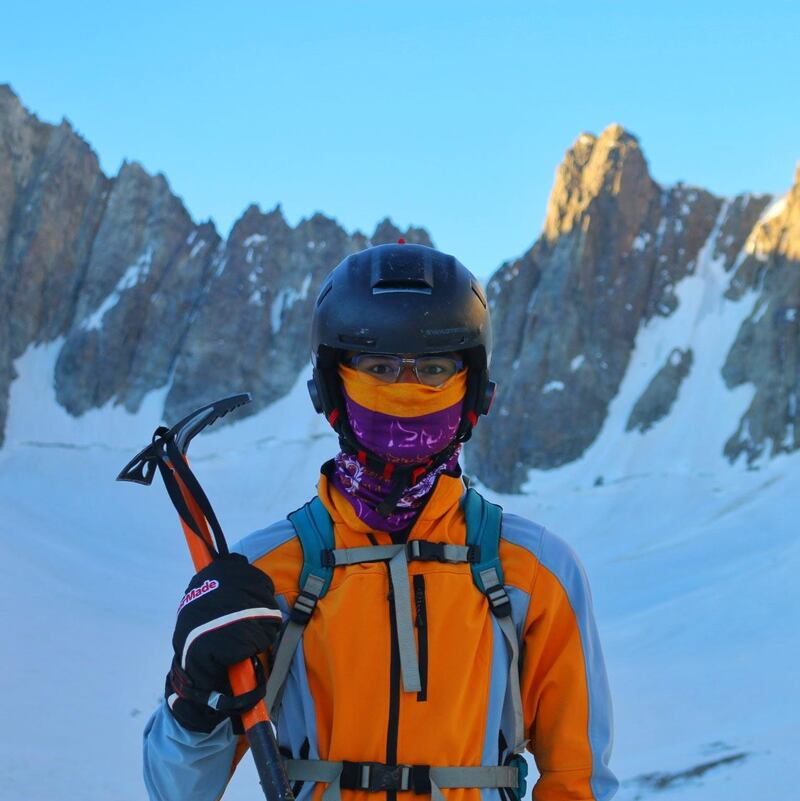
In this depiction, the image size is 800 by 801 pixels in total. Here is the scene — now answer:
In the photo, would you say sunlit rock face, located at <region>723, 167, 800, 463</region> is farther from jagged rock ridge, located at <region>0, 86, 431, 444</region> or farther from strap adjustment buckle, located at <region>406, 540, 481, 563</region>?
strap adjustment buckle, located at <region>406, 540, 481, 563</region>

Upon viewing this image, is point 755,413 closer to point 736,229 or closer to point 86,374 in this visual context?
point 736,229

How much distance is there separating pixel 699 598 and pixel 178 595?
1083 cm

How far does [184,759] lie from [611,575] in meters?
19.9

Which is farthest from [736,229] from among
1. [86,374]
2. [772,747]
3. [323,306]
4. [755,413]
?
[323,306]

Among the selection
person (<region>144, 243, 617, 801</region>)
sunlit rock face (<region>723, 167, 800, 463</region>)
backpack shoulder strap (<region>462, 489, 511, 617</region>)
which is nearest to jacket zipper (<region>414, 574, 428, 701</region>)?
person (<region>144, 243, 617, 801</region>)

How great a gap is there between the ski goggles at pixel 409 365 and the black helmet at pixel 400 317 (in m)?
0.06

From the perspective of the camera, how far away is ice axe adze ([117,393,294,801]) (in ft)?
7.15

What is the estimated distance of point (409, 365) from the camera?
267 cm

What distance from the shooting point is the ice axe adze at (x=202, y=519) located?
218cm

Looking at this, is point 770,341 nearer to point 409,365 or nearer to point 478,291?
point 478,291

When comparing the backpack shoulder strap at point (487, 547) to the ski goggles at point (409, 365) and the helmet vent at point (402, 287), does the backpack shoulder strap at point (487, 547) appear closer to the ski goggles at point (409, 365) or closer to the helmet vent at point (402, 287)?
the ski goggles at point (409, 365)

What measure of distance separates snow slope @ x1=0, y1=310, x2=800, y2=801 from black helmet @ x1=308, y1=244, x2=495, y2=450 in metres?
5.92

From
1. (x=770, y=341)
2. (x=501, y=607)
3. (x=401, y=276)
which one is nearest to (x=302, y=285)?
(x=770, y=341)

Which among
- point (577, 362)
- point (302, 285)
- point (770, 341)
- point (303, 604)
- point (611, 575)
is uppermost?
point (302, 285)
